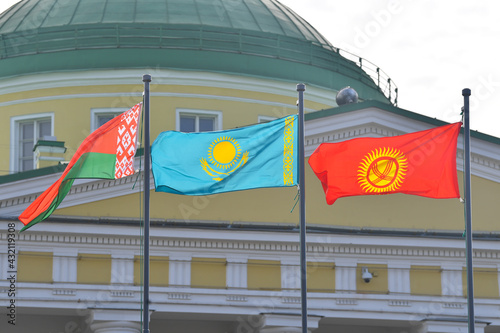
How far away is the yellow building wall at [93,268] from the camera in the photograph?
29.5 meters

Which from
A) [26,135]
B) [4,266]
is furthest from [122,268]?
[26,135]

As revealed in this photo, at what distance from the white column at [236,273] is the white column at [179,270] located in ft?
3.18

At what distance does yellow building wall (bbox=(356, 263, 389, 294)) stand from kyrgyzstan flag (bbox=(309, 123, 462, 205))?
624 cm

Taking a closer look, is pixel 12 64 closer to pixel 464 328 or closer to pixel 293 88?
pixel 293 88

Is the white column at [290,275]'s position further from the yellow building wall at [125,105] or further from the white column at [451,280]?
the yellow building wall at [125,105]

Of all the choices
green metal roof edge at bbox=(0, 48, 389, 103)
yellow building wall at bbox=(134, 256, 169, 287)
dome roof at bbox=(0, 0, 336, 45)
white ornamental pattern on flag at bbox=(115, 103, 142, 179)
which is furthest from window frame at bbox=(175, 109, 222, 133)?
white ornamental pattern on flag at bbox=(115, 103, 142, 179)

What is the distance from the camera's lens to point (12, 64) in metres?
39.6

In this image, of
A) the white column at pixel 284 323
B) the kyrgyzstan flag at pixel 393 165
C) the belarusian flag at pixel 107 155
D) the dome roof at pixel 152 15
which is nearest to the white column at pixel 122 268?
the white column at pixel 284 323

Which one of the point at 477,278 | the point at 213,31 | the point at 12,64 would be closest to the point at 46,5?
the point at 12,64

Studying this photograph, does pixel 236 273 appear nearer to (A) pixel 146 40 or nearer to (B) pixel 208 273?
(B) pixel 208 273

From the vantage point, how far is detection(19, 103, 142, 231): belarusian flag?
23797 mm

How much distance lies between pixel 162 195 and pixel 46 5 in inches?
576

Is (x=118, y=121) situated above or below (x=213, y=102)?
below

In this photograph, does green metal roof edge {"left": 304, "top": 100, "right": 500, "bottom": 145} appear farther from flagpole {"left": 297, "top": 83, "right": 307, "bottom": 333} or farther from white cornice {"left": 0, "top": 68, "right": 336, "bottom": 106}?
white cornice {"left": 0, "top": 68, "right": 336, "bottom": 106}
